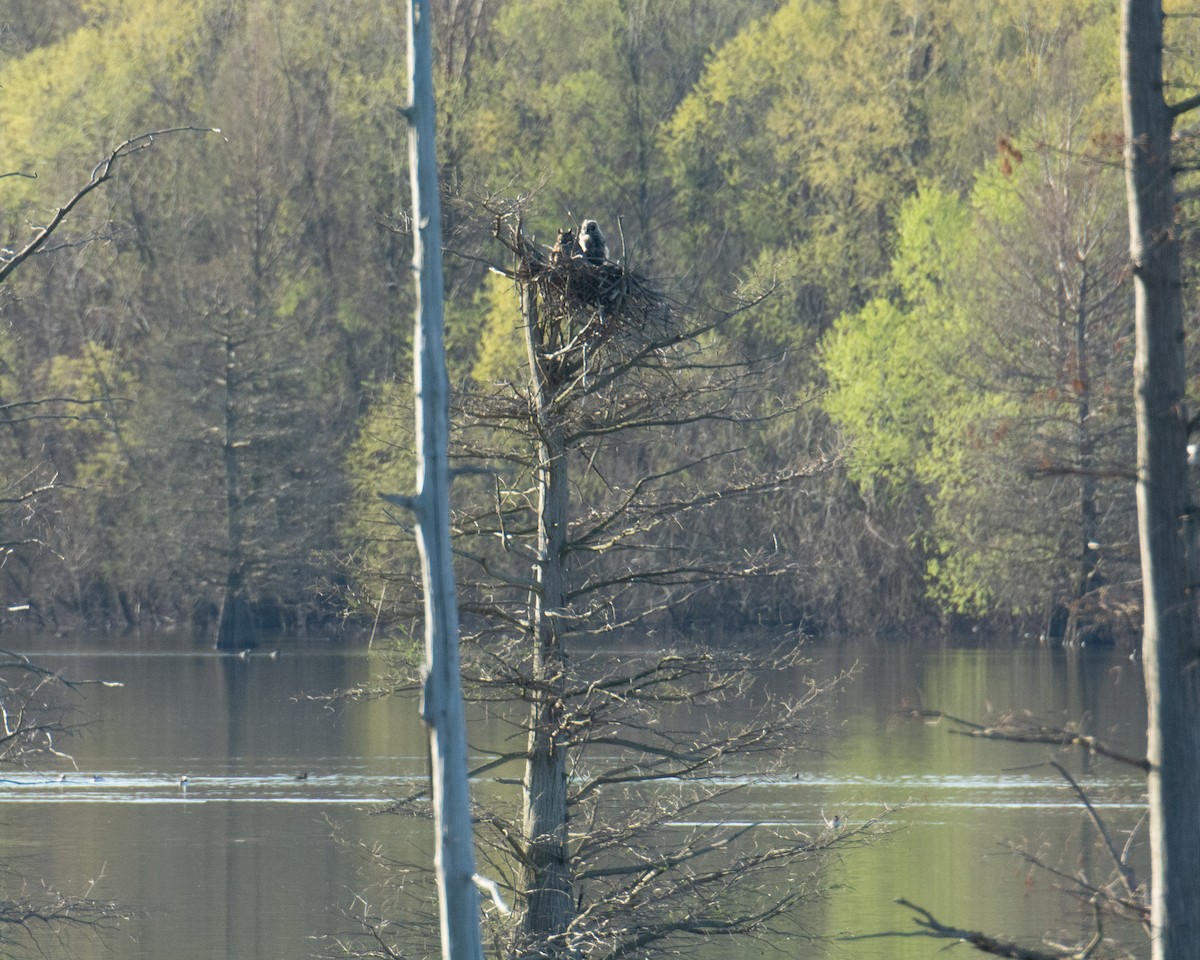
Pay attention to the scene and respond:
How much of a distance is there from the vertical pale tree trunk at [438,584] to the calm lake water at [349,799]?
833cm

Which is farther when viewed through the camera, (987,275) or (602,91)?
(602,91)

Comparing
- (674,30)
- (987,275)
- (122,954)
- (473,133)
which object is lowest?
(122,954)

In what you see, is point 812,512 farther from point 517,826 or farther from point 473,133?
point 517,826

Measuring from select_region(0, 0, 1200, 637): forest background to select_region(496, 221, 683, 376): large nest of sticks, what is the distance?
89.4 ft

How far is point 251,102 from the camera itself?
51.3 meters

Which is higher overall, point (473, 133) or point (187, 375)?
point (473, 133)

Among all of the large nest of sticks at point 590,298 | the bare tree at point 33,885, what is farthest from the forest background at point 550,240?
the large nest of sticks at point 590,298

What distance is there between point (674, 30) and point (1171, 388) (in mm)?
45935

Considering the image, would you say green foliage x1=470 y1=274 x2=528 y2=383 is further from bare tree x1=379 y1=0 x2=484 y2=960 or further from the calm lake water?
bare tree x1=379 y1=0 x2=484 y2=960

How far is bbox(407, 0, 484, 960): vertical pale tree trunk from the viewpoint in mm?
6641

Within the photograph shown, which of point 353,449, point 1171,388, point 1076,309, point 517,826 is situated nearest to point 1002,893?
point 517,826

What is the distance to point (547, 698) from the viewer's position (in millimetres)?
14406

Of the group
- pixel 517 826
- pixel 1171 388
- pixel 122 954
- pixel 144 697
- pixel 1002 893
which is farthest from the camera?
pixel 144 697

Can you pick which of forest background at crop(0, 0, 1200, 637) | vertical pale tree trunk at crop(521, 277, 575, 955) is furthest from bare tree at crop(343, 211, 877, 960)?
forest background at crop(0, 0, 1200, 637)
